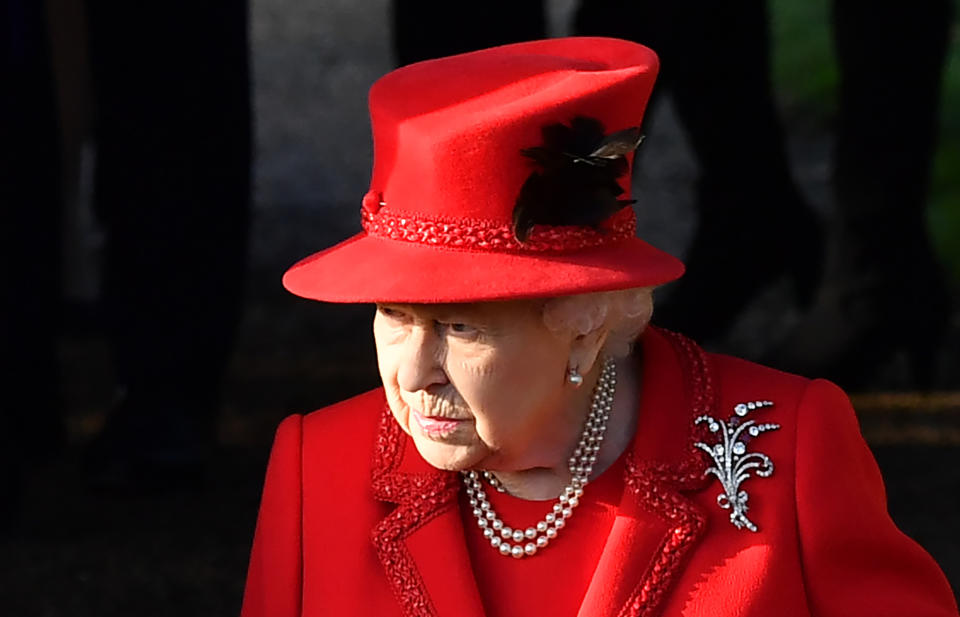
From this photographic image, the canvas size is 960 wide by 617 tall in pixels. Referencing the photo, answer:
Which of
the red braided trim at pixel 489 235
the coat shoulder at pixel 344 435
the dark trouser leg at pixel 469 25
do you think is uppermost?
the red braided trim at pixel 489 235

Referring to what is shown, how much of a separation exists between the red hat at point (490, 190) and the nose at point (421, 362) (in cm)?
9

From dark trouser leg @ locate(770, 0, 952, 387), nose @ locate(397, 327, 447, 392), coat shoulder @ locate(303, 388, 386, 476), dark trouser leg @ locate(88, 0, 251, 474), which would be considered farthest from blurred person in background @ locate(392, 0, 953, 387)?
nose @ locate(397, 327, 447, 392)

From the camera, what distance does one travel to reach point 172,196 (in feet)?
11.8

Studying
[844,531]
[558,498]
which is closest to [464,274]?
[558,498]

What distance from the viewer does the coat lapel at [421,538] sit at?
219 cm

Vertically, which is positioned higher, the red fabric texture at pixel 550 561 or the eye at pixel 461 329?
the eye at pixel 461 329

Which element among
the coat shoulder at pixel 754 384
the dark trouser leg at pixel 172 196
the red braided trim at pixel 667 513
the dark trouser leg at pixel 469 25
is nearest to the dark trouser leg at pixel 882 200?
the dark trouser leg at pixel 469 25

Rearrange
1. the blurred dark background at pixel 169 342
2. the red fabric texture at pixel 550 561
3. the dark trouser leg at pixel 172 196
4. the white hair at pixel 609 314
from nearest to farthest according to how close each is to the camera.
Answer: the white hair at pixel 609 314 < the red fabric texture at pixel 550 561 < the blurred dark background at pixel 169 342 < the dark trouser leg at pixel 172 196

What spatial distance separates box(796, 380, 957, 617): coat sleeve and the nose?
473 mm

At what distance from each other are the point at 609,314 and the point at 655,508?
246mm

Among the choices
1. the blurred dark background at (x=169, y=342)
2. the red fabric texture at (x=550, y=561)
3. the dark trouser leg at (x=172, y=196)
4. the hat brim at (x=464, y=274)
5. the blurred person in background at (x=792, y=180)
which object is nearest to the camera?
the hat brim at (x=464, y=274)

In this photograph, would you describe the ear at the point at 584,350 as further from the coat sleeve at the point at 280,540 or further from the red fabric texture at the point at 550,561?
the coat sleeve at the point at 280,540

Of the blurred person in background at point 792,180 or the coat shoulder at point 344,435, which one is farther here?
the blurred person in background at point 792,180

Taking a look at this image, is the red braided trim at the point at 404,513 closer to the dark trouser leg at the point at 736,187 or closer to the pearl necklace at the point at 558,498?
the pearl necklace at the point at 558,498
